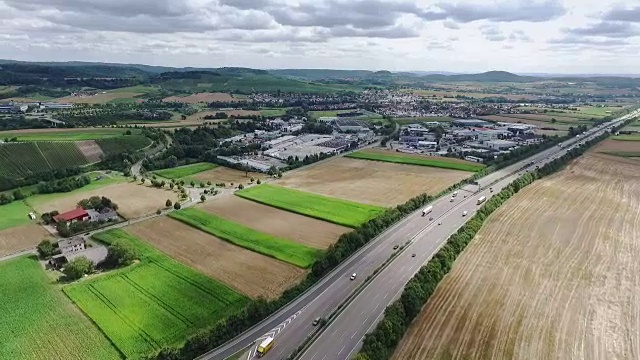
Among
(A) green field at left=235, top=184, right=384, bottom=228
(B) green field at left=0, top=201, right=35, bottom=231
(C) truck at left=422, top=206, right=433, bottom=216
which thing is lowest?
(B) green field at left=0, top=201, right=35, bottom=231

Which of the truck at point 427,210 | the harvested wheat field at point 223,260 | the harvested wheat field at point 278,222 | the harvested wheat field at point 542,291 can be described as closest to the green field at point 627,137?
the harvested wheat field at point 542,291

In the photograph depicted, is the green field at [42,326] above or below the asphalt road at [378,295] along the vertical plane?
below

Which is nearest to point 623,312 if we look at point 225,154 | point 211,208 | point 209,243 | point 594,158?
point 209,243

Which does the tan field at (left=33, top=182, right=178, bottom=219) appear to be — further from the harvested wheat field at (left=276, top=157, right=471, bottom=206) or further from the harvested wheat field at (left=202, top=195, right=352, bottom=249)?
the harvested wheat field at (left=276, top=157, right=471, bottom=206)

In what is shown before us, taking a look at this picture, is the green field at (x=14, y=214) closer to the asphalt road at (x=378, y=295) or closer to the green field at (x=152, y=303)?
the green field at (x=152, y=303)

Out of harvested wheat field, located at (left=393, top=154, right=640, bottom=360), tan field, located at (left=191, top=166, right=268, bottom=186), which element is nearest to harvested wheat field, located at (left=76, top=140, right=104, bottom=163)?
tan field, located at (left=191, top=166, right=268, bottom=186)

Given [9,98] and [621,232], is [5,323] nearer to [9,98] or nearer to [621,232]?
[621,232]
